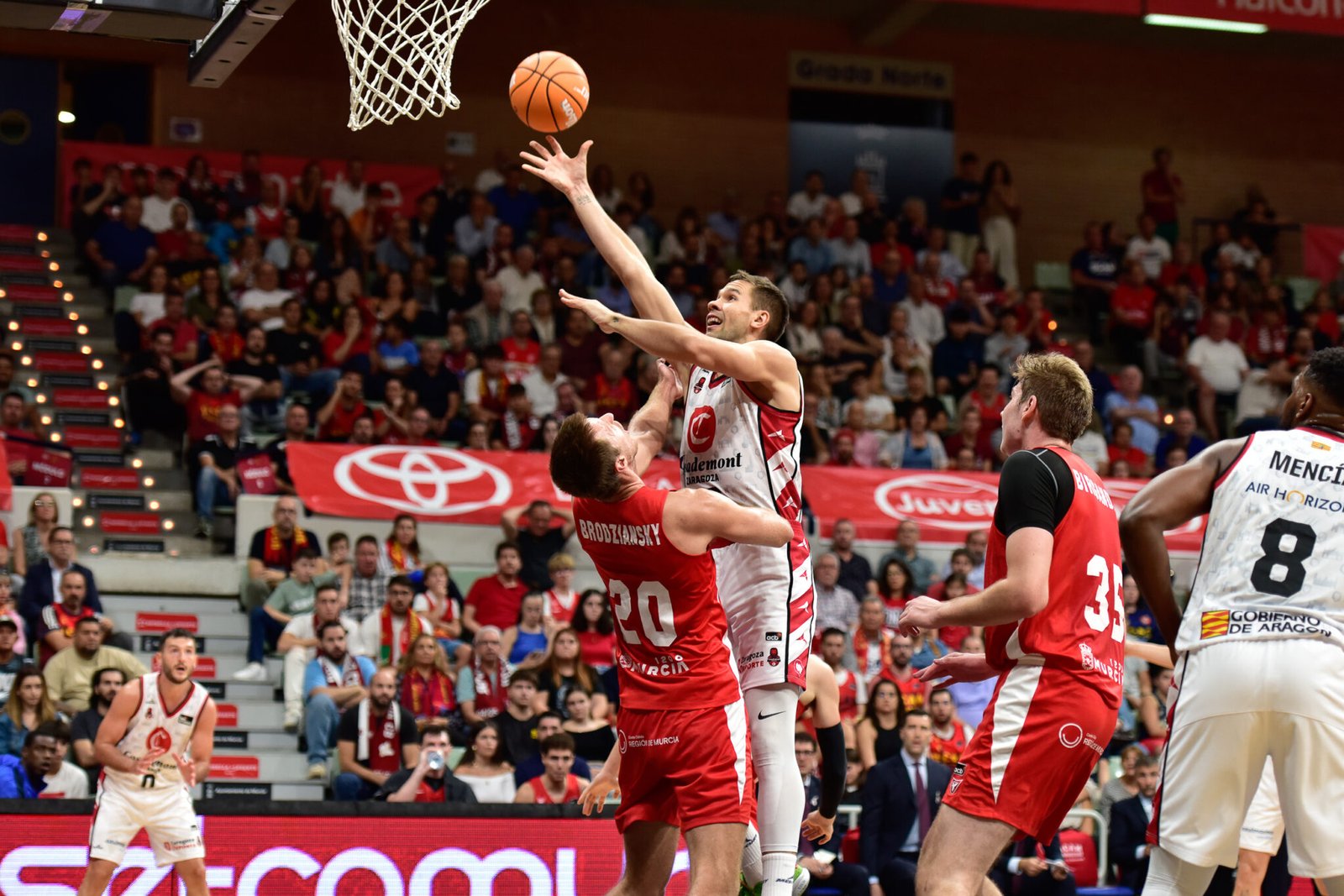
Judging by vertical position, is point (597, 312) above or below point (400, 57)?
below

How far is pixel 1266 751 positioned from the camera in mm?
5430

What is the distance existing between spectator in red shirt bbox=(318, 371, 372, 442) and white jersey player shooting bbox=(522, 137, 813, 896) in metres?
10.1

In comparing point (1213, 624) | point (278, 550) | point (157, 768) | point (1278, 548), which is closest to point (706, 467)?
point (1213, 624)

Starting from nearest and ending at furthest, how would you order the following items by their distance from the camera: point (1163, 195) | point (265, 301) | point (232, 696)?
point (232, 696), point (265, 301), point (1163, 195)

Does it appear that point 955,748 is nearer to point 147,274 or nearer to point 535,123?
point 535,123

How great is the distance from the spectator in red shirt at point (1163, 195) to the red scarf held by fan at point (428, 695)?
14.6m

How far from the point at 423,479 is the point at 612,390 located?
9.61 ft

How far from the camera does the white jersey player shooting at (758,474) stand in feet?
21.5

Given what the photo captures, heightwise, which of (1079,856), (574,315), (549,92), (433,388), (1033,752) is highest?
(549,92)

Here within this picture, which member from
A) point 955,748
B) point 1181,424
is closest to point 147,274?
point 955,748

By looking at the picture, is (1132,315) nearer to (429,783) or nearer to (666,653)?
(429,783)

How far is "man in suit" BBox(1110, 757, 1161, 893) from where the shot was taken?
12609 mm

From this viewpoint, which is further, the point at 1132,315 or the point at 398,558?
the point at 1132,315

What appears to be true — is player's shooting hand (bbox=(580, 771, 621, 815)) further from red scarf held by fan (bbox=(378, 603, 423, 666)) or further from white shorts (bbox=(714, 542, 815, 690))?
red scarf held by fan (bbox=(378, 603, 423, 666))
